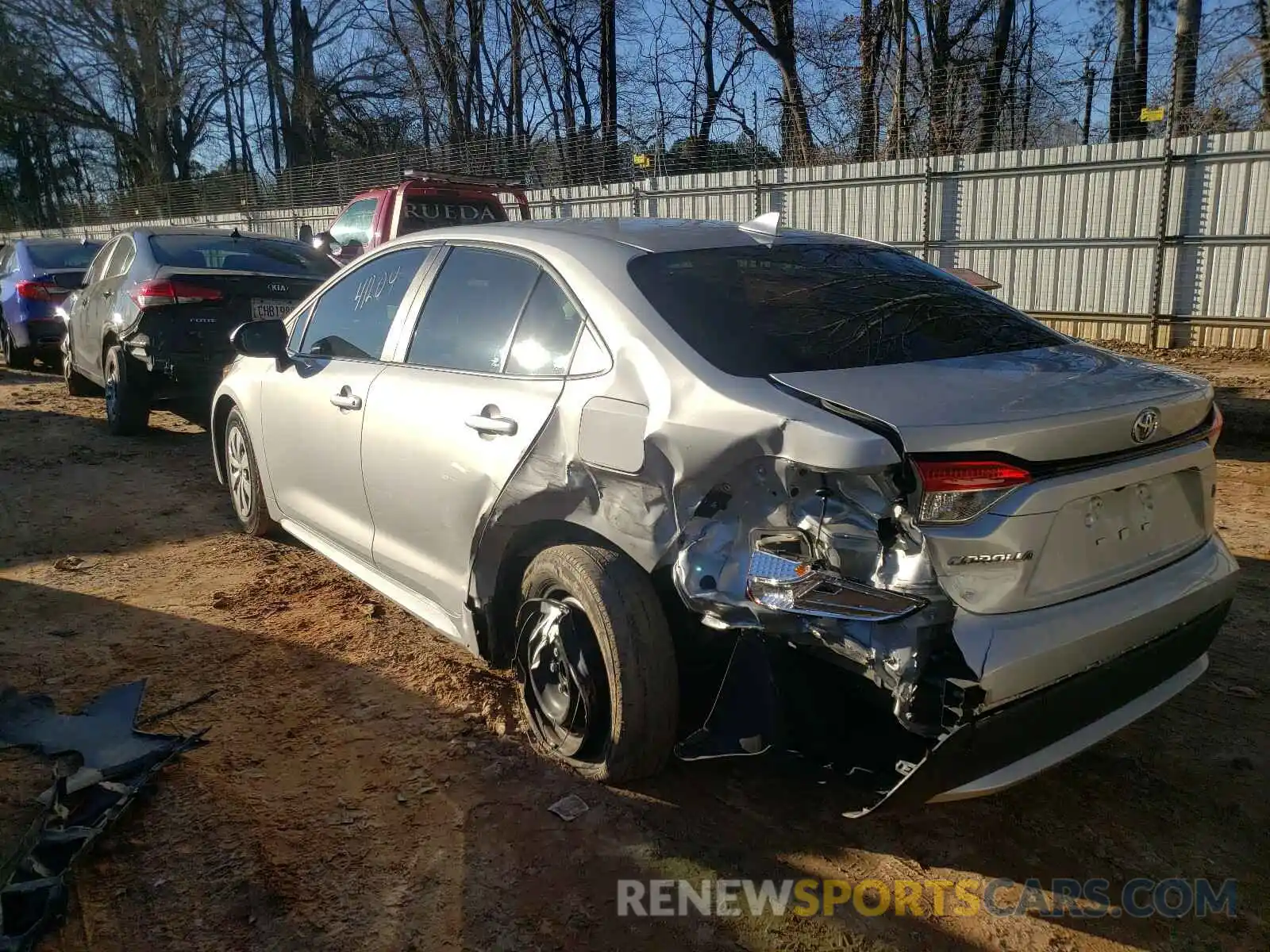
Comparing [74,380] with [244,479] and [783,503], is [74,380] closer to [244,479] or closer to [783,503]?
[244,479]

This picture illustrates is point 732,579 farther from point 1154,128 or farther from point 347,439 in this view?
point 1154,128

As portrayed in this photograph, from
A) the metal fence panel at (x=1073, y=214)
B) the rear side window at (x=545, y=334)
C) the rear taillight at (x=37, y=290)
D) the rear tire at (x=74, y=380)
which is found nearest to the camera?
the rear side window at (x=545, y=334)

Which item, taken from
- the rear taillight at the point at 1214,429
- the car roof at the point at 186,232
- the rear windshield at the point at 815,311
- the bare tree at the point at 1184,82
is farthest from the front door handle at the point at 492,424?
the bare tree at the point at 1184,82

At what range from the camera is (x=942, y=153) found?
42.7 ft

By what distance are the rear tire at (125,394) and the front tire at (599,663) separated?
559 cm

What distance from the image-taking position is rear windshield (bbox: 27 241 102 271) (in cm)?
1086

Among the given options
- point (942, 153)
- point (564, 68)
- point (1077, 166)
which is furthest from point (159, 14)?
point (1077, 166)

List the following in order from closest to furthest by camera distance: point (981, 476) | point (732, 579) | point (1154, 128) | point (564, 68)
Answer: point (981, 476) < point (732, 579) < point (1154, 128) < point (564, 68)

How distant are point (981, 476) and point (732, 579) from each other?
0.63m

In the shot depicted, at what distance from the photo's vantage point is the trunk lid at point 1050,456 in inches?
83.9

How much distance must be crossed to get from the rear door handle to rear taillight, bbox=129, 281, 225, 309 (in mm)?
4670

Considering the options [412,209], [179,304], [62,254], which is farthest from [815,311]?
[62,254]

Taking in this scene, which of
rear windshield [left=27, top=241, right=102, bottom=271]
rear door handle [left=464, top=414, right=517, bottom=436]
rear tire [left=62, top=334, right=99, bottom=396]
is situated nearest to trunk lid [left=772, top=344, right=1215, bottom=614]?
rear door handle [left=464, top=414, right=517, bottom=436]

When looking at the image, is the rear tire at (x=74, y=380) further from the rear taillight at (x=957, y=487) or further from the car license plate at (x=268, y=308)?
the rear taillight at (x=957, y=487)
